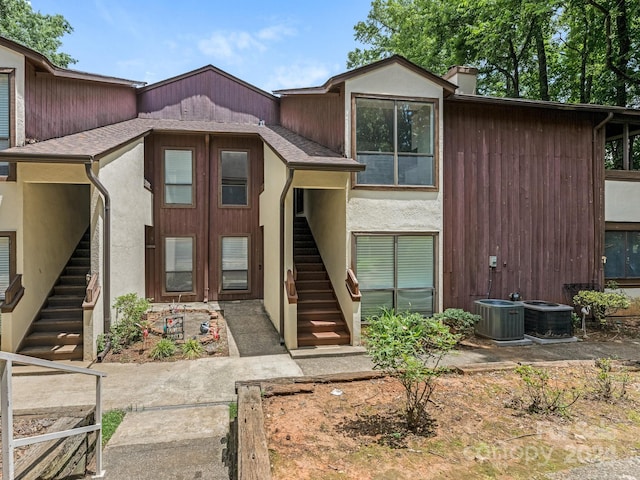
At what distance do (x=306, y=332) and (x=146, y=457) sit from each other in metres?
4.36

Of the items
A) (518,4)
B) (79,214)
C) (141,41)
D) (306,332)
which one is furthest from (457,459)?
(518,4)

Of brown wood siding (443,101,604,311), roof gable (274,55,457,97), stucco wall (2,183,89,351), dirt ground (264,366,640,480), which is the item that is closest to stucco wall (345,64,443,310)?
roof gable (274,55,457,97)

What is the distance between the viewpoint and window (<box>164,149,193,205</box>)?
11.0 m

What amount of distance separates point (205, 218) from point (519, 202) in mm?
8858

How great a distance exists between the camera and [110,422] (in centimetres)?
459

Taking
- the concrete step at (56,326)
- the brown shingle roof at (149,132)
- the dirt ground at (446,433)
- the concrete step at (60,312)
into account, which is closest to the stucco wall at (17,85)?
the brown shingle roof at (149,132)

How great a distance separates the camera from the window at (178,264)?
10.9 m

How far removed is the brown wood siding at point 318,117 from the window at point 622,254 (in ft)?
26.6

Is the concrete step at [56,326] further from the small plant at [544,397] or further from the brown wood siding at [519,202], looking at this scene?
the brown wood siding at [519,202]

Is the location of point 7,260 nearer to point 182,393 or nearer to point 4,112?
point 4,112

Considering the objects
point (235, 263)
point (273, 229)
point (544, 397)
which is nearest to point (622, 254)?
point (544, 397)

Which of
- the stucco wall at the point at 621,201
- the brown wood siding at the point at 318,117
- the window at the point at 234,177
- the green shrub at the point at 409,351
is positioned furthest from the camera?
the window at the point at 234,177

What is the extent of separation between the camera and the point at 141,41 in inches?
485

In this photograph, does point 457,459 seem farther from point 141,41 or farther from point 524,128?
point 141,41
